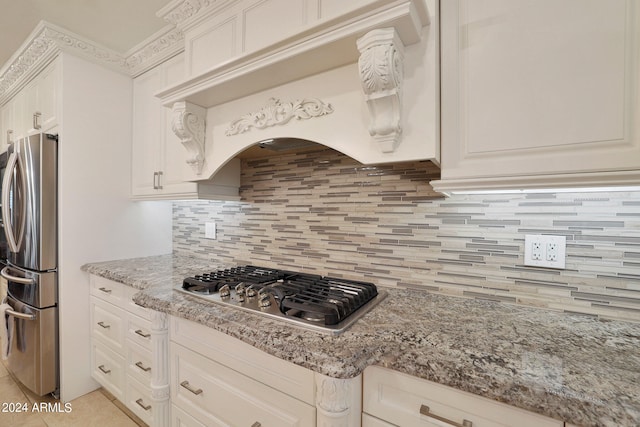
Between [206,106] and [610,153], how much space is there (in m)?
1.65

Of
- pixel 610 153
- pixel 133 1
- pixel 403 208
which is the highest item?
pixel 133 1

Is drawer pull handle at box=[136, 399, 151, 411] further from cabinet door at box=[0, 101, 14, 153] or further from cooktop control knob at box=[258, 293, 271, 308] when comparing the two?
cabinet door at box=[0, 101, 14, 153]

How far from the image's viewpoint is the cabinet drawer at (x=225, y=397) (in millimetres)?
856

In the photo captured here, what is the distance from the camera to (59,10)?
1.64m

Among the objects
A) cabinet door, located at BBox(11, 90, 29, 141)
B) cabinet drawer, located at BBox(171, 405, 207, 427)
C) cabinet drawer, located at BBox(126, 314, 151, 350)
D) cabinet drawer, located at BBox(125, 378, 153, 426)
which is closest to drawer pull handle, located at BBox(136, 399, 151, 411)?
cabinet drawer, located at BBox(125, 378, 153, 426)

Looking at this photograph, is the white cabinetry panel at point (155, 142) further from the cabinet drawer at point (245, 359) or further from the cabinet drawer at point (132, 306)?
the cabinet drawer at point (245, 359)

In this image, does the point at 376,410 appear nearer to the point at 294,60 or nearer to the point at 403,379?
the point at 403,379

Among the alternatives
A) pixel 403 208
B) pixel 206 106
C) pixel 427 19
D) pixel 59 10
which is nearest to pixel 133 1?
pixel 59 10

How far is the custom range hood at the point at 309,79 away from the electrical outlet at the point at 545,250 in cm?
51

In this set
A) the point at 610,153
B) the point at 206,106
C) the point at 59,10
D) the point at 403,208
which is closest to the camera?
the point at 610,153

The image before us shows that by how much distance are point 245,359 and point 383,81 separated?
1.02 metres

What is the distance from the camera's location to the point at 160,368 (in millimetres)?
1204

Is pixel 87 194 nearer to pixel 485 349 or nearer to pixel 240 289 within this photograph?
pixel 240 289

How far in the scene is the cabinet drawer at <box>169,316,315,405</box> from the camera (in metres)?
0.83
